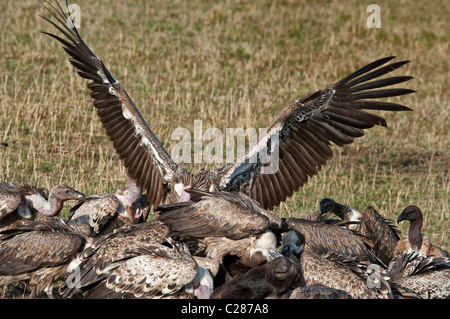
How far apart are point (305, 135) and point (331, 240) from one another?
1463 mm

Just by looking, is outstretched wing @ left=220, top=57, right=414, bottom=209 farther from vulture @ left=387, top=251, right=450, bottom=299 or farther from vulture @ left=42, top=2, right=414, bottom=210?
vulture @ left=387, top=251, right=450, bottom=299

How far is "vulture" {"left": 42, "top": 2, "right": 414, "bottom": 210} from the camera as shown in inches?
306

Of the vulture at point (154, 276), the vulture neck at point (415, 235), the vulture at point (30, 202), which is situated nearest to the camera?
the vulture at point (154, 276)

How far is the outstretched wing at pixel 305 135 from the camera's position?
25.2 feet

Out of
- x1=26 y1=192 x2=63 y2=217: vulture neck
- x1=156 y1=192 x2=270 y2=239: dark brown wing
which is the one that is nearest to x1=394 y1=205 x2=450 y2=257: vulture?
x1=156 y1=192 x2=270 y2=239: dark brown wing

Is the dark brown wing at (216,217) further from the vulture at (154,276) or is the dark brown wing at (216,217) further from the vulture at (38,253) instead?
the vulture at (38,253)

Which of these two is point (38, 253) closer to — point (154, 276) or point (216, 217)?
point (154, 276)

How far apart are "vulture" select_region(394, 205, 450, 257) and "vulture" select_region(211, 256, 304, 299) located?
2086mm

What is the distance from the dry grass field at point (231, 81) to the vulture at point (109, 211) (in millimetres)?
1384

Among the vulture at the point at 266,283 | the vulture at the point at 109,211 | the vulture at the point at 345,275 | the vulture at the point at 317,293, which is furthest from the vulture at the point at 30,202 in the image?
the vulture at the point at 317,293

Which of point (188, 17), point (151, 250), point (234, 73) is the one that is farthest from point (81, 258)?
point (188, 17)

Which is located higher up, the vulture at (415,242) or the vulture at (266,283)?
the vulture at (266,283)

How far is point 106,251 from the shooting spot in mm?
6113

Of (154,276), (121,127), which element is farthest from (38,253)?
(121,127)
